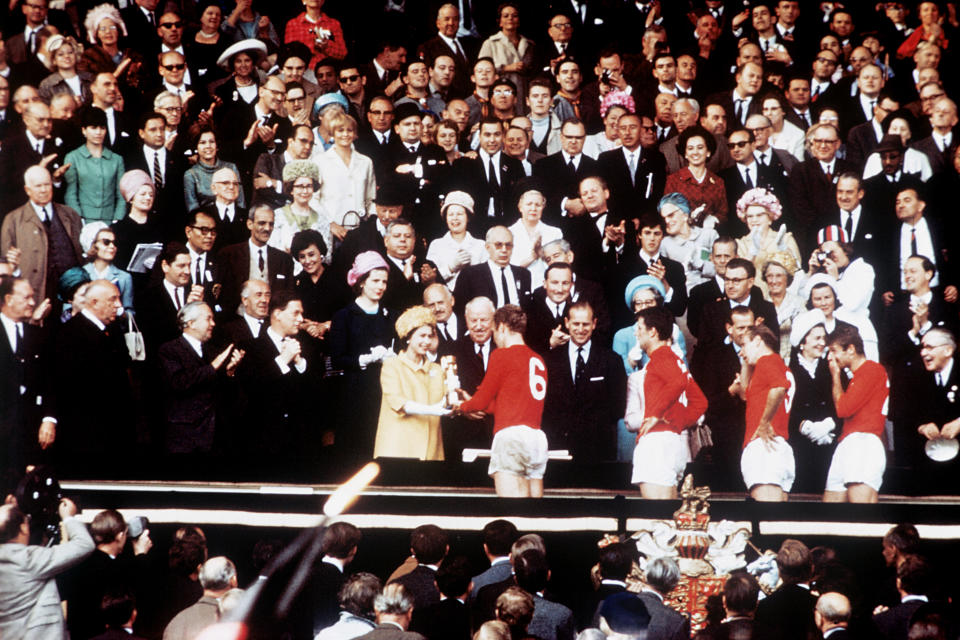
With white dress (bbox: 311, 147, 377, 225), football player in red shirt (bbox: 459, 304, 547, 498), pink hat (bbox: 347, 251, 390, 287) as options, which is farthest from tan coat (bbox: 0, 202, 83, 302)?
football player in red shirt (bbox: 459, 304, 547, 498)

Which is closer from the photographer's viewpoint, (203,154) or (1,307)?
(1,307)

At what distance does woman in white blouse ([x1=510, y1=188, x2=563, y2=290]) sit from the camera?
10.7 meters

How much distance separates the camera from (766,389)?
359 inches

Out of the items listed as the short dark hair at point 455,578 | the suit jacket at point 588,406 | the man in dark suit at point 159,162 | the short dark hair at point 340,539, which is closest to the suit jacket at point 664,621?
the short dark hair at point 455,578

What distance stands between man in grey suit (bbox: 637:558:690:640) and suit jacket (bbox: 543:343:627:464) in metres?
2.84

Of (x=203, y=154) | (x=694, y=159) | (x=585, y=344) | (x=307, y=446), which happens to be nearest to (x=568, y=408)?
(x=585, y=344)

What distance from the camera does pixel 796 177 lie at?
11727 mm

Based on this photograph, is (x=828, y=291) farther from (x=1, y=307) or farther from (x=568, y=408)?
(x=1, y=307)

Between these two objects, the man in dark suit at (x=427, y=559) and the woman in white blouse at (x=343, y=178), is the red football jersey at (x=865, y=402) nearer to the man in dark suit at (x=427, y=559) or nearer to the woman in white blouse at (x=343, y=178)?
the man in dark suit at (x=427, y=559)

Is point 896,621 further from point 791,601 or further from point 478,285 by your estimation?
point 478,285

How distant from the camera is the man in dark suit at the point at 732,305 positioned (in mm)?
10203

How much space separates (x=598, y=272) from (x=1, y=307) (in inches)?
168

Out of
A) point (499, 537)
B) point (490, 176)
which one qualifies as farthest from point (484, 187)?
point (499, 537)

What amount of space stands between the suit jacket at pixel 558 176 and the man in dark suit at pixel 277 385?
247 centimetres
